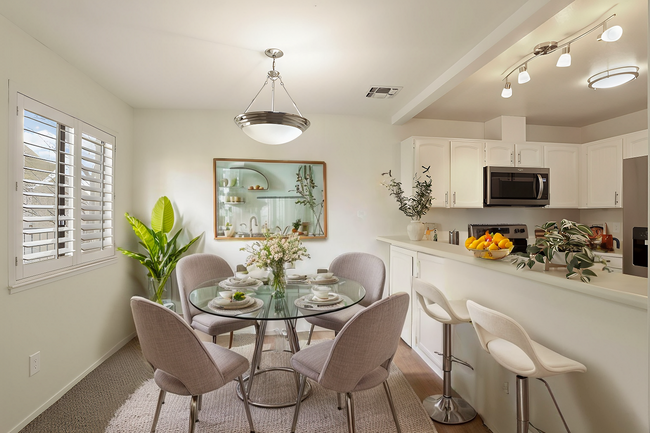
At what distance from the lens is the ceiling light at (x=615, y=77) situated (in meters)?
2.56

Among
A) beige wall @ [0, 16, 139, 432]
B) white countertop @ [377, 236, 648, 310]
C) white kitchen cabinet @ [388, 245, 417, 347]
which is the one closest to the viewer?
white countertop @ [377, 236, 648, 310]

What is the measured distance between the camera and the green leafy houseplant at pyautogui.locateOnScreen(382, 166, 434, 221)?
3600mm

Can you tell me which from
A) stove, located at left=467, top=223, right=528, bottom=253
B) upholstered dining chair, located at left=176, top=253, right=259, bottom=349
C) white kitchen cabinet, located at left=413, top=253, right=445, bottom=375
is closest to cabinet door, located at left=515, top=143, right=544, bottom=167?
stove, located at left=467, top=223, right=528, bottom=253

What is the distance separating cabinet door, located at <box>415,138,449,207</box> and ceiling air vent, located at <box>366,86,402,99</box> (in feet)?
2.42

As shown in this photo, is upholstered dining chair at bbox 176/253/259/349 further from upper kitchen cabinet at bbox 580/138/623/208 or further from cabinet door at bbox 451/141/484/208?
upper kitchen cabinet at bbox 580/138/623/208

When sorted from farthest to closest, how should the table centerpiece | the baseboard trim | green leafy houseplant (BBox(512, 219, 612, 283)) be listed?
the table centerpiece → the baseboard trim → green leafy houseplant (BBox(512, 219, 612, 283))

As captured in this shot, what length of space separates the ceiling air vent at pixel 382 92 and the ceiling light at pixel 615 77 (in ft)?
4.92

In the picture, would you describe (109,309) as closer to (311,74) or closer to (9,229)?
(9,229)

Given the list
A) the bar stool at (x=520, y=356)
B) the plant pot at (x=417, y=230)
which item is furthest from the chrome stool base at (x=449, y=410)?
the plant pot at (x=417, y=230)

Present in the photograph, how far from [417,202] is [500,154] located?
127 cm

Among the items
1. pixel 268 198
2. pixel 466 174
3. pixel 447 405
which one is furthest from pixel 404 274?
pixel 268 198

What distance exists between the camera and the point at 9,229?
2.06 meters

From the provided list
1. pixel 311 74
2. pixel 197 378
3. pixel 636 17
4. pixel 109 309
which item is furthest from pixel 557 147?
pixel 109 309

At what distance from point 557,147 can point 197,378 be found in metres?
4.47
